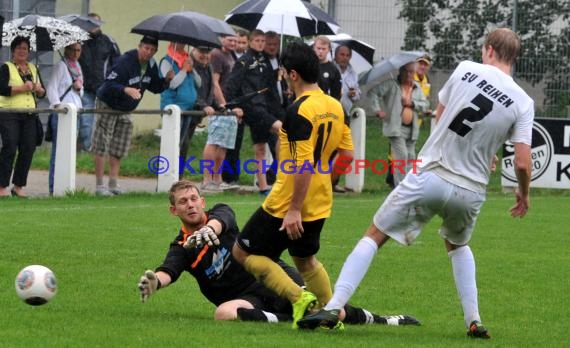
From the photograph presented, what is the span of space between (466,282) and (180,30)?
34.0 ft

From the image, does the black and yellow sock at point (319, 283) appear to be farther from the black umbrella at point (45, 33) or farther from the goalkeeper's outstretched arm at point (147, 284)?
the black umbrella at point (45, 33)

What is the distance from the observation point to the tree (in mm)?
23500

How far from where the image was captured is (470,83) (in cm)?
799

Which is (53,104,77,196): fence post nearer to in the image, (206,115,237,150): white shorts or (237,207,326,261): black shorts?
(206,115,237,150): white shorts

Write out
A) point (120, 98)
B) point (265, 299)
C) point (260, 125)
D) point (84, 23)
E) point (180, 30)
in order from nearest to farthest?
point (265, 299) → point (120, 98) → point (180, 30) → point (260, 125) → point (84, 23)

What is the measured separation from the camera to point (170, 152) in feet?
61.4

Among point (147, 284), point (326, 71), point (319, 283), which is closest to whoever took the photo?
point (147, 284)

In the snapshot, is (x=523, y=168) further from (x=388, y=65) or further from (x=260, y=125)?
(x=388, y=65)

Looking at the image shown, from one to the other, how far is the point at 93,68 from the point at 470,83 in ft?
41.9

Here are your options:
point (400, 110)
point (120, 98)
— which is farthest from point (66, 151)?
point (400, 110)

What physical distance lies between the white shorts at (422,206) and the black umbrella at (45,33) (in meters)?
9.95

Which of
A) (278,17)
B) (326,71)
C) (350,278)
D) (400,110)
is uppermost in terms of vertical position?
(278,17)

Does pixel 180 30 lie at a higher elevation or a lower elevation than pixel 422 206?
higher

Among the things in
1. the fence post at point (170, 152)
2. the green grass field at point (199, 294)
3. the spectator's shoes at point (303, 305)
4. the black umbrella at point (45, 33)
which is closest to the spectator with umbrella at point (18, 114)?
the black umbrella at point (45, 33)
